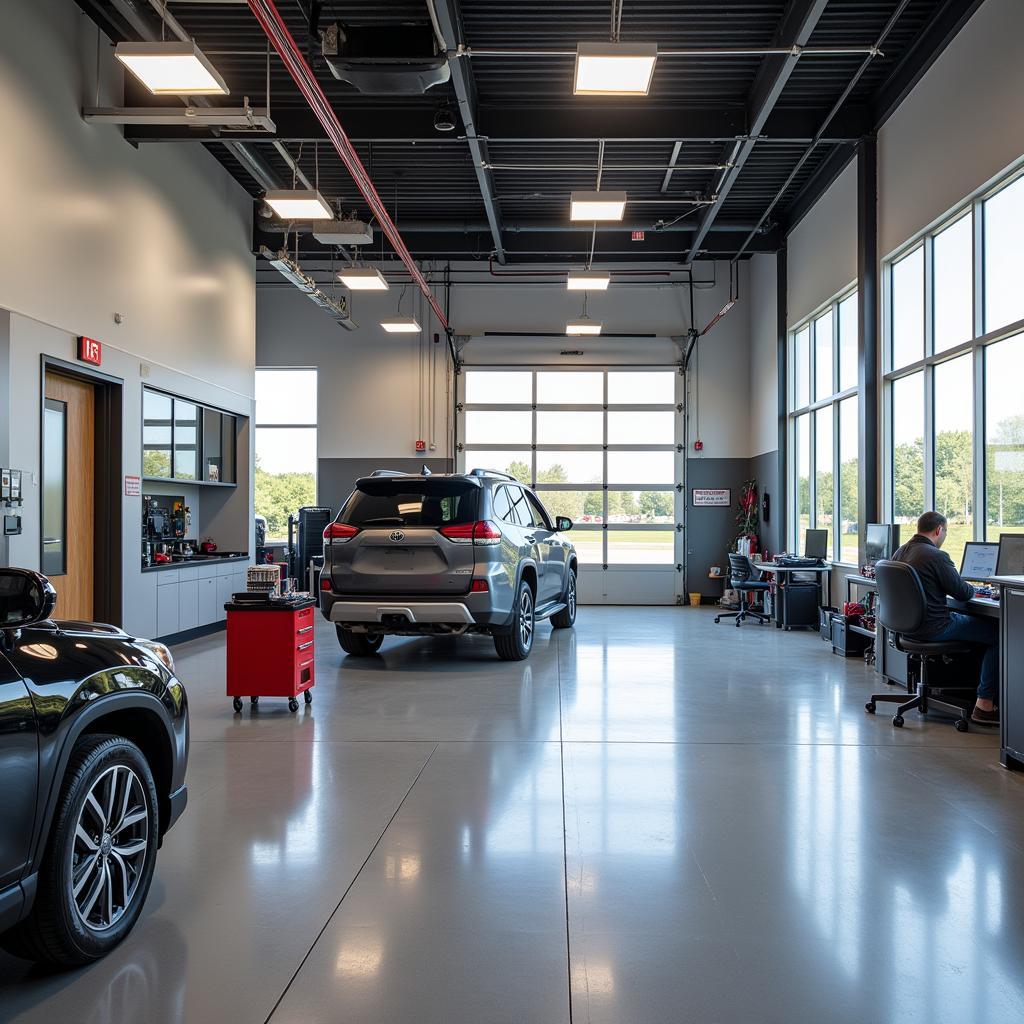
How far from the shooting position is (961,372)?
24.8 feet

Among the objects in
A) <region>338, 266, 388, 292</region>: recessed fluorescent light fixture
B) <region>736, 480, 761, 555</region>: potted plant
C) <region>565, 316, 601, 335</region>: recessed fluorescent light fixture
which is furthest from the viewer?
<region>736, 480, 761, 555</region>: potted plant

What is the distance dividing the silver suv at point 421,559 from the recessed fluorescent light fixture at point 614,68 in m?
3.15

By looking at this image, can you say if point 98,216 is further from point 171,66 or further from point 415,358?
point 415,358

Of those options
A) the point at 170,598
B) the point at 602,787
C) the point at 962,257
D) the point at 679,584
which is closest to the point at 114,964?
the point at 602,787

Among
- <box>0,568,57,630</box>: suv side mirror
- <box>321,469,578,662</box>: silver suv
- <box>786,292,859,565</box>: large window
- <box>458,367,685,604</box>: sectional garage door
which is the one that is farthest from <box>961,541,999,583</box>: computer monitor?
<box>458,367,685,604</box>: sectional garage door

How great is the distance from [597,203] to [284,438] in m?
7.82

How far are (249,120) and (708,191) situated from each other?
648 cm

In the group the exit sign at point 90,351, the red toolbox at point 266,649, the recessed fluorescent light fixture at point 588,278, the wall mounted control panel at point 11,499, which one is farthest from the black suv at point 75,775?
the recessed fluorescent light fixture at point 588,278

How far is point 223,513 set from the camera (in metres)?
11.3

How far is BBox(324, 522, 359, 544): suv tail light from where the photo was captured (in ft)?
24.6

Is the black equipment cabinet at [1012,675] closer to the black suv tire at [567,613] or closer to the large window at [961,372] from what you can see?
the large window at [961,372]

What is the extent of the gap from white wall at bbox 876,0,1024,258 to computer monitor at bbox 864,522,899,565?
8.98 feet

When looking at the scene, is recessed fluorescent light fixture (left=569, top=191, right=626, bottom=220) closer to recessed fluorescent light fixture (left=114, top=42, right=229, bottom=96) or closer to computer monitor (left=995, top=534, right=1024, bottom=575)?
recessed fluorescent light fixture (left=114, top=42, right=229, bottom=96)

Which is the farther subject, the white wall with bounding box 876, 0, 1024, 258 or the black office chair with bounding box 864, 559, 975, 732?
the white wall with bounding box 876, 0, 1024, 258
